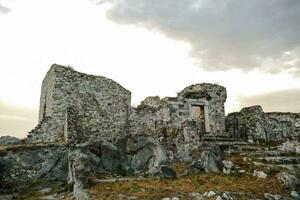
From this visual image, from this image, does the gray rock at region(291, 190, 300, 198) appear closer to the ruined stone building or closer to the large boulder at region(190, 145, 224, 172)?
the large boulder at region(190, 145, 224, 172)

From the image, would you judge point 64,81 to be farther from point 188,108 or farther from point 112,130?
point 188,108

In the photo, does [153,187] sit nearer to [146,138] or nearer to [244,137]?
[146,138]

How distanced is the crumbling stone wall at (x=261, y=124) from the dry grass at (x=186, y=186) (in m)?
9.18

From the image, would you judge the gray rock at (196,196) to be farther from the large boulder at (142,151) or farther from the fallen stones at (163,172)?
the large boulder at (142,151)

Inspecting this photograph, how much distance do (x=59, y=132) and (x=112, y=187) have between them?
7230mm

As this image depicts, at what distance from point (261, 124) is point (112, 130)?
11.4 metres

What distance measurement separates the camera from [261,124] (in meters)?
26.8

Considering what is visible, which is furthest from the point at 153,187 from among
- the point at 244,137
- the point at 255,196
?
the point at 244,137

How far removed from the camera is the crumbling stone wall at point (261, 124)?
26281 millimetres

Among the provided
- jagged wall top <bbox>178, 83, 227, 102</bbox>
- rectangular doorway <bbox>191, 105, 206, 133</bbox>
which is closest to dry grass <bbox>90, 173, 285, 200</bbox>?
rectangular doorway <bbox>191, 105, 206, 133</bbox>

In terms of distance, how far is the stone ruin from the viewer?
1827 cm

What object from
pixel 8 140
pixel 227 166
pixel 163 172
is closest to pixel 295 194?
pixel 227 166

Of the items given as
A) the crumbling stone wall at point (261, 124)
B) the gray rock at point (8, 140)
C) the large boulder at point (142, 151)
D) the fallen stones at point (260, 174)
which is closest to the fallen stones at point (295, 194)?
the fallen stones at point (260, 174)

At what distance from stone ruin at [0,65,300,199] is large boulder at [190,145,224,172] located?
2.54 ft
